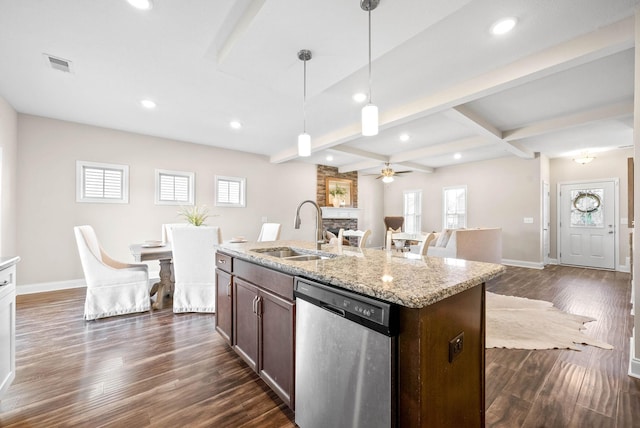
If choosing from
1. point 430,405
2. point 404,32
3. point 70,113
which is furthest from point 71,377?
point 70,113

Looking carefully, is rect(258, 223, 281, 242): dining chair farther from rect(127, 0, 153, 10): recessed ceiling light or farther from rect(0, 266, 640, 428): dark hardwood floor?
rect(127, 0, 153, 10): recessed ceiling light

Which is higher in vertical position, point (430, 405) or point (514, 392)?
point (430, 405)

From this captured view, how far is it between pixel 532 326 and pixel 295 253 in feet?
8.63

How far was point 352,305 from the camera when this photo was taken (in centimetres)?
110

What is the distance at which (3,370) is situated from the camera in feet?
5.14

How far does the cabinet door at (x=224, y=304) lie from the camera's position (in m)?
2.24

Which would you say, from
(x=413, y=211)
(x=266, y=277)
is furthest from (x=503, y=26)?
(x=413, y=211)

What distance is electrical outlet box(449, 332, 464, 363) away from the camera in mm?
1095

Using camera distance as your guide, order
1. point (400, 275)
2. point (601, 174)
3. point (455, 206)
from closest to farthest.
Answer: point (400, 275), point (601, 174), point (455, 206)

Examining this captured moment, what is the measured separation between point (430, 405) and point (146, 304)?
3346mm

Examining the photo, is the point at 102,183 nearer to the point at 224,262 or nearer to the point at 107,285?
the point at 107,285

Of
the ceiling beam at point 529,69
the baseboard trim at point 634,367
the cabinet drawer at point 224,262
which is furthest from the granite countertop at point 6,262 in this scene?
the baseboard trim at point 634,367

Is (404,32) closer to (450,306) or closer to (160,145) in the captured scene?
(450,306)

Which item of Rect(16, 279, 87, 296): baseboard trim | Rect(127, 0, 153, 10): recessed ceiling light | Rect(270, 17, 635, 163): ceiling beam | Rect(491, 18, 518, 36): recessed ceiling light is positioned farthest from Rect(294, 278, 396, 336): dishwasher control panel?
Rect(16, 279, 87, 296): baseboard trim
